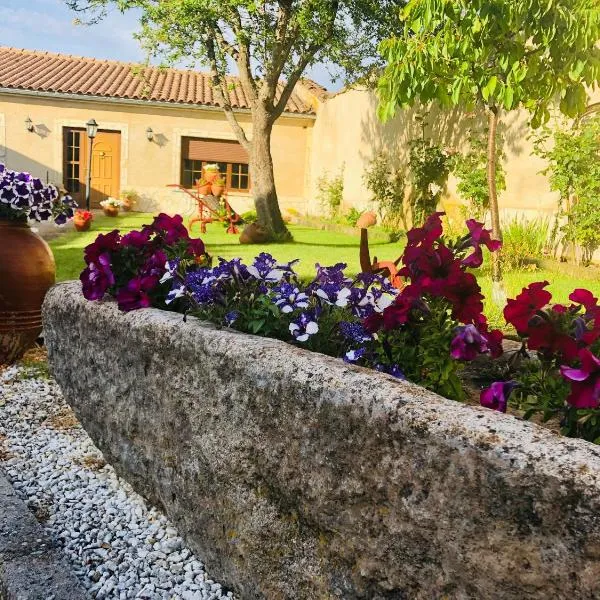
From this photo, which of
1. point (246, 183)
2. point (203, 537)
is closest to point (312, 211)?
point (246, 183)

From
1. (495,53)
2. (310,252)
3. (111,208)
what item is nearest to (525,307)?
(495,53)

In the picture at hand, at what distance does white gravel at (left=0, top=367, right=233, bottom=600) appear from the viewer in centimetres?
212

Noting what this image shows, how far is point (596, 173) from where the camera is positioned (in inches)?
316

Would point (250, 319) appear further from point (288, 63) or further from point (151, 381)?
point (288, 63)

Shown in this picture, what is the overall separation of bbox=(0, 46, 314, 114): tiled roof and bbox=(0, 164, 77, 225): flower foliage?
42.3 feet

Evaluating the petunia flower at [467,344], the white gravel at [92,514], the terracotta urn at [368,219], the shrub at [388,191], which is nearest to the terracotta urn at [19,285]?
the white gravel at [92,514]

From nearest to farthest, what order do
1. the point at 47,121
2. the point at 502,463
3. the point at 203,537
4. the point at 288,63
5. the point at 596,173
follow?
1. the point at 502,463
2. the point at 203,537
3. the point at 596,173
4. the point at 288,63
5. the point at 47,121

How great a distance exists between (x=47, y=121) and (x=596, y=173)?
14.8 meters

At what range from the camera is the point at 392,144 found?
14555mm

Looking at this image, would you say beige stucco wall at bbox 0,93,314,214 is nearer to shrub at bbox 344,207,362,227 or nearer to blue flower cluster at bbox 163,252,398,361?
shrub at bbox 344,207,362,227

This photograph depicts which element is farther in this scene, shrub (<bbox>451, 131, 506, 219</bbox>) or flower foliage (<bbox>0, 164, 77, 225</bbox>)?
shrub (<bbox>451, 131, 506, 219</bbox>)

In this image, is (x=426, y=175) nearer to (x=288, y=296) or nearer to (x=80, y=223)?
(x=80, y=223)

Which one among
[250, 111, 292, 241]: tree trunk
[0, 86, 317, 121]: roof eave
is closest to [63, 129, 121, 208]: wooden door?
[0, 86, 317, 121]: roof eave

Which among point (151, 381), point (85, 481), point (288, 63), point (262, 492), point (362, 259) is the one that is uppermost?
point (288, 63)
